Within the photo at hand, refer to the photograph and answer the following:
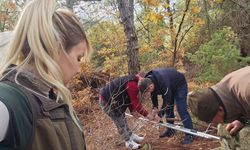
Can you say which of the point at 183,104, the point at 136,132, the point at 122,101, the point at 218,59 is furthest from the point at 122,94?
the point at 218,59

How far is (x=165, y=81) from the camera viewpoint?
6.48m

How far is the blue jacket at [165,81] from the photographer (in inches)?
253

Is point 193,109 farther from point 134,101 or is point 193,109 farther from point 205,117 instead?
point 134,101

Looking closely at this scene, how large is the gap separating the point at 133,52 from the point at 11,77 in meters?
7.91

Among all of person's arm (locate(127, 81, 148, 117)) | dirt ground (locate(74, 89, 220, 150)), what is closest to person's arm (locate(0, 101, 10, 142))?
dirt ground (locate(74, 89, 220, 150))

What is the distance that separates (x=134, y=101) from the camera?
20.9 ft

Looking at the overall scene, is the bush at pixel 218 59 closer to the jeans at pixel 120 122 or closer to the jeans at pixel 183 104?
the jeans at pixel 183 104

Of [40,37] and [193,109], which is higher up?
[40,37]

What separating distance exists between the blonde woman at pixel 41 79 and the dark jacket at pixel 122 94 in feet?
15.5

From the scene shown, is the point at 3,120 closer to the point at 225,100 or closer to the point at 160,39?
the point at 225,100

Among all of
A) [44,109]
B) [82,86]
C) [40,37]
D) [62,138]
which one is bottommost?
[82,86]

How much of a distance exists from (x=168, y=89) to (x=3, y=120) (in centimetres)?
558

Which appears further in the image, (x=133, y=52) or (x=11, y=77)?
(x=133, y=52)

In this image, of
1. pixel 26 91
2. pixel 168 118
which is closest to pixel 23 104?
pixel 26 91
